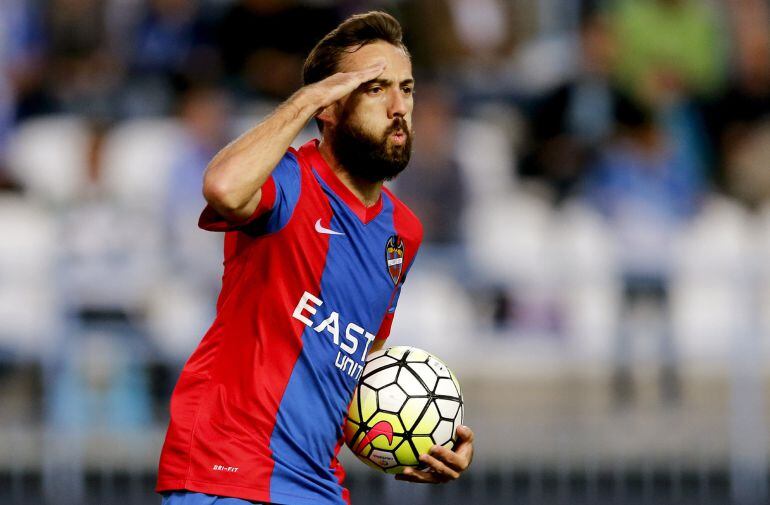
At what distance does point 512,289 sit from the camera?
10.9m

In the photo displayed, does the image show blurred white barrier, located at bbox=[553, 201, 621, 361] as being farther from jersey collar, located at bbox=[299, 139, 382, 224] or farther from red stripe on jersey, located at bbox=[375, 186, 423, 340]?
jersey collar, located at bbox=[299, 139, 382, 224]

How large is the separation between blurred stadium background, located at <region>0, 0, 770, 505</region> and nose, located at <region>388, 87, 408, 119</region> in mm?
5812

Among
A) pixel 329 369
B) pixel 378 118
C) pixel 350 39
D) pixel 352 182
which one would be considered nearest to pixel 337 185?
pixel 352 182

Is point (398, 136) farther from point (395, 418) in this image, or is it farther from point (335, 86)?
point (395, 418)

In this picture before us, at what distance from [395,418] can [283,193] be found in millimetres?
1025

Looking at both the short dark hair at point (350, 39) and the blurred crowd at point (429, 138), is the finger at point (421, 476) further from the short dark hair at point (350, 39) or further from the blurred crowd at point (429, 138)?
the blurred crowd at point (429, 138)

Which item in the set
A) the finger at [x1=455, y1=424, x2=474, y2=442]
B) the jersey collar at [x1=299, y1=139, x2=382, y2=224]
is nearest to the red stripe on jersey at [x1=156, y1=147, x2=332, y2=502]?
the jersey collar at [x1=299, y1=139, x2=382, y2=224]

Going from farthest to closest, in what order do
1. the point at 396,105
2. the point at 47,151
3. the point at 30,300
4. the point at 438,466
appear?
the point at 47,151 < the point at 30,300 < the point at 438,466 < the point at 396,105

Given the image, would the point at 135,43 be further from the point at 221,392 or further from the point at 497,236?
the point at 221,392

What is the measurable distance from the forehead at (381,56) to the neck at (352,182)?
12.6 inches

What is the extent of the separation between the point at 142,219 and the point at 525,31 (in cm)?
460

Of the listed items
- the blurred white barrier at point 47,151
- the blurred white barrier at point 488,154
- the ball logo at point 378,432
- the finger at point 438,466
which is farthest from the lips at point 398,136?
the blurred white barrier at point 47,151

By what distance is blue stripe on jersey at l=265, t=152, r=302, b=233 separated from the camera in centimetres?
491

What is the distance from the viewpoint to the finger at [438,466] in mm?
5359
